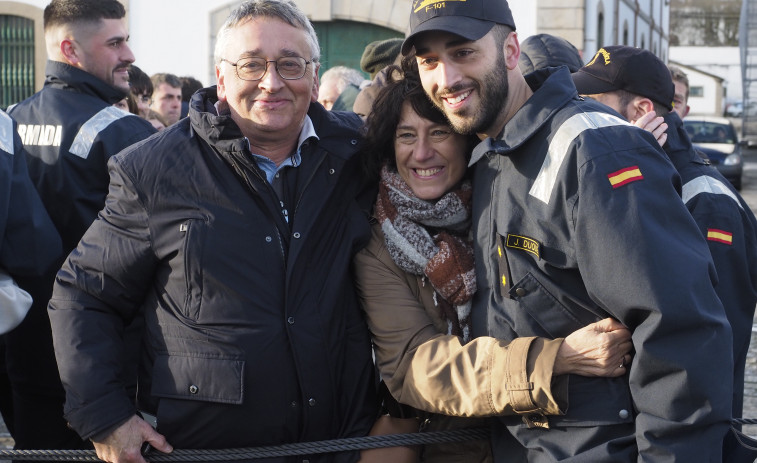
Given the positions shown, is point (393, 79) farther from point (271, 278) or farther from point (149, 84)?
point (149, 84)

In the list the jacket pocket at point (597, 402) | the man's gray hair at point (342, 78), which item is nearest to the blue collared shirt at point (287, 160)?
the jacket pocket at point (597, 402)

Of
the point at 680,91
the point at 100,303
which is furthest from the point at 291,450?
the point at 680,91

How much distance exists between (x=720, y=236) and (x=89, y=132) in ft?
9.07

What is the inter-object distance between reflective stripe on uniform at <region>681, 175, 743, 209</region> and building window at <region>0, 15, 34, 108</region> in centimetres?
1428

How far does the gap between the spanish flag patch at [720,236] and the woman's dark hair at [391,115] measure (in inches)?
34.3

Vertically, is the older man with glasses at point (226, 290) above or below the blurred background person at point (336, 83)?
below

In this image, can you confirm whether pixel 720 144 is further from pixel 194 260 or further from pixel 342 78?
pixel 194 260

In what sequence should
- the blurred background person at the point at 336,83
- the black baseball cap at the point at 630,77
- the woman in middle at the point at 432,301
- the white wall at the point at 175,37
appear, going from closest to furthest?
the woman in middle at the point at 432,301
the black baseball cap at the point at 630,77
the blurred background person at the point at 336,83
the white wall at the point at 175,37

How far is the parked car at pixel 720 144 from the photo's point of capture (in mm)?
21266

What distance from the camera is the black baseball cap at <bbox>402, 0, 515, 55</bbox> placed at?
303cm

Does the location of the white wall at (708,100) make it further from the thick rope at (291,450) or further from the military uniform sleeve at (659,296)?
the military uniform sleeve at (659,296)

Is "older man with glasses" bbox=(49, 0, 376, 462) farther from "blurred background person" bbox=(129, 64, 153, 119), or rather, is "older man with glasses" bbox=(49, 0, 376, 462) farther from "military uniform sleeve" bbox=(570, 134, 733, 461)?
"blurred background person" bbox=(129, 64, 153, 119)

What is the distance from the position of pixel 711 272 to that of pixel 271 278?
1.34 metres

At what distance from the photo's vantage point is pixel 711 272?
266 centimetres
